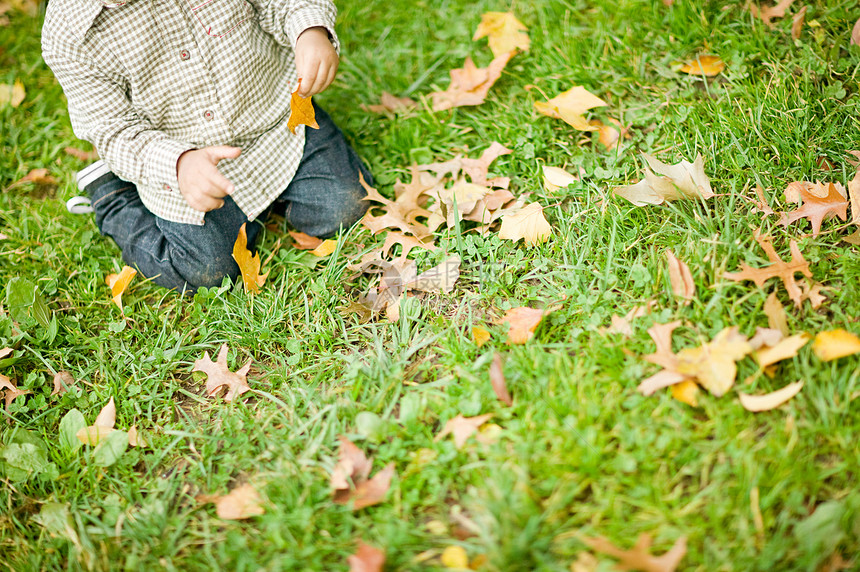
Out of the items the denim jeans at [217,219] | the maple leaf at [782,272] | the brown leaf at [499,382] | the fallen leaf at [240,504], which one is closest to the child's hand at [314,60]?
the denim jeans at [217,219]

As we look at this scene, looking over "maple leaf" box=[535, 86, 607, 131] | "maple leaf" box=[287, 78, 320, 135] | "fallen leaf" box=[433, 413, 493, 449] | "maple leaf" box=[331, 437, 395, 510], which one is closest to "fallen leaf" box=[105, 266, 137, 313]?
"maple leaf" box=[287, 78, 320, 135]

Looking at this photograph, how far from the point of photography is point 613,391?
147 centimetres

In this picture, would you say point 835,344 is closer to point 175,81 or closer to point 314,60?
point 314,60

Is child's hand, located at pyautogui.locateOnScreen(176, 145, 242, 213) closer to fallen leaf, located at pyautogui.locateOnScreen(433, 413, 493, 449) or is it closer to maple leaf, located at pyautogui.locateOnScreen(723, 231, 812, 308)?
fallen leaf, located at pyautogui.locateOnScreen(433, 413, 493, 449)

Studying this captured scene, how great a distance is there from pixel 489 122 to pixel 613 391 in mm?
1305

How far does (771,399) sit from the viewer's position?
1375 millimetres

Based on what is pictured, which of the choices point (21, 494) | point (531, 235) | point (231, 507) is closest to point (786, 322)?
point (531, 235)

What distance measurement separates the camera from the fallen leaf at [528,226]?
6.34 feet

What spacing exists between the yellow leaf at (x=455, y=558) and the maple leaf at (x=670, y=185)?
116 centimetres

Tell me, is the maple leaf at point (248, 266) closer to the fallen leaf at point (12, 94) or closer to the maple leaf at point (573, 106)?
the maple leaf at point (573, 106)

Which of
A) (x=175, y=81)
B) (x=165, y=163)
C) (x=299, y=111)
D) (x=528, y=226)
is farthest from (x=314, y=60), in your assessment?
(x=528, y=226)

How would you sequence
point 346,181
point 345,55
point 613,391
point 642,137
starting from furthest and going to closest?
point 345,55 < point 346,181 < point 642,137 < point 613,391

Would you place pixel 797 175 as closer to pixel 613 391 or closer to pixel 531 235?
pixel 531 235

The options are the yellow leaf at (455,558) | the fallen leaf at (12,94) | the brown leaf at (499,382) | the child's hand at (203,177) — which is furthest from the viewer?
the fallen leaf at (12,94)
